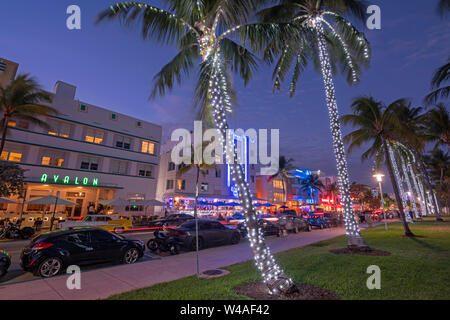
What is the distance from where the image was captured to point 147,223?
77.7 feet

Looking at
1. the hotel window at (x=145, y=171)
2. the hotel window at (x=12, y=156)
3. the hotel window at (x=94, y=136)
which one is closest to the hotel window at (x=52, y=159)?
the hotel window at (x=12, y=156)

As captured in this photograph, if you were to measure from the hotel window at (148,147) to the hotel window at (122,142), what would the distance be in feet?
6.85

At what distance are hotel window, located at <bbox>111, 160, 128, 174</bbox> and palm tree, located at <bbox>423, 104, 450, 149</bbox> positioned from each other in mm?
36056

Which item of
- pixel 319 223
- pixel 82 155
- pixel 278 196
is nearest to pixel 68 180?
pixel 82 155

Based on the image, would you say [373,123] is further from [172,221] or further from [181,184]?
[181,184]

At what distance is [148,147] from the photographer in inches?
1347

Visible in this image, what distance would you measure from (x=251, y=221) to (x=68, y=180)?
27301 mm

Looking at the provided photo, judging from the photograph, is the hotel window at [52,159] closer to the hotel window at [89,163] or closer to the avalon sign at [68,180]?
the avalon sign at [68,180]

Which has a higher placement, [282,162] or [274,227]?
[282,162]

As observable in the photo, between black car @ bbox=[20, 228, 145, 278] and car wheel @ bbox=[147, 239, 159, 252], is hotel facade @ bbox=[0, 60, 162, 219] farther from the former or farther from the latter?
black car @ bbox=[20, 228, 145, 278]

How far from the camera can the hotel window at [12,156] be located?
75.2 ft

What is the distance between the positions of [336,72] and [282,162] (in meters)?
44.6

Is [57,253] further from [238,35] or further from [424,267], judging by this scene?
[424,267]
